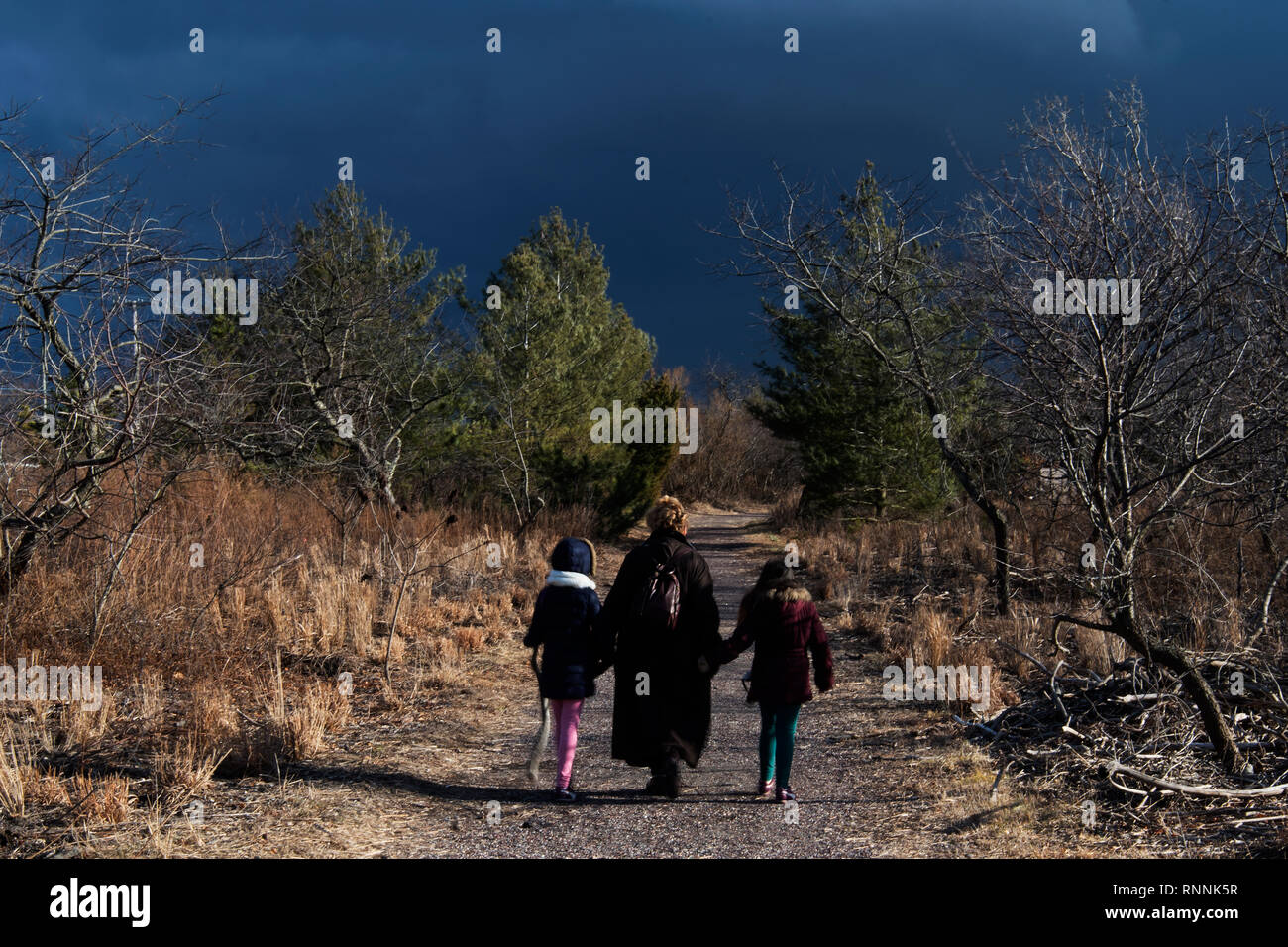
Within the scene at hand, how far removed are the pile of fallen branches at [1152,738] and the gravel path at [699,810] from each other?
37.4 inches

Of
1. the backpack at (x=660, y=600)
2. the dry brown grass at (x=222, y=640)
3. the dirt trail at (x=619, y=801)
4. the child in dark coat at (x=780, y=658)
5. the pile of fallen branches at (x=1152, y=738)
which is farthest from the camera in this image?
the dry brown grass at (x=222, y=640)

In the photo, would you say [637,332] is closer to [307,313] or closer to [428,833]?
[307,313]

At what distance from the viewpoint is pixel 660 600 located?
5625 millimetres

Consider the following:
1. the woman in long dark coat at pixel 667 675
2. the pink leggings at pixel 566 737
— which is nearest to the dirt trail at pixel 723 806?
the pink leggings at pixel 566 737

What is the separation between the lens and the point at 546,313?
854 inches

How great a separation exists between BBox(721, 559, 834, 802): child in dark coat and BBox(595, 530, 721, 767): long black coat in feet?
0.66

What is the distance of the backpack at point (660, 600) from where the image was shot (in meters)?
5.62

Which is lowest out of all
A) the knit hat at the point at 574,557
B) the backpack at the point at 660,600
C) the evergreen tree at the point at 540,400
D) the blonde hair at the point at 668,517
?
the backpack at the point at 660,600

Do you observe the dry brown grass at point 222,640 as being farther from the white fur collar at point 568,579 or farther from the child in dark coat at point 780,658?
the child in dark coat at point 780,658

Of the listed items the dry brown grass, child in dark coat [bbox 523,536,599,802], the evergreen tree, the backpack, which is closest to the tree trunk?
the backpack

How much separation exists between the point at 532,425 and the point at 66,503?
1406 centimetres

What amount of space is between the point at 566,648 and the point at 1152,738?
3.52m

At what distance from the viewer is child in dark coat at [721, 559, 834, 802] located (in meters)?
5.51

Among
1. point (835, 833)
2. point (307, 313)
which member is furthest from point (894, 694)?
point (307, 313)
